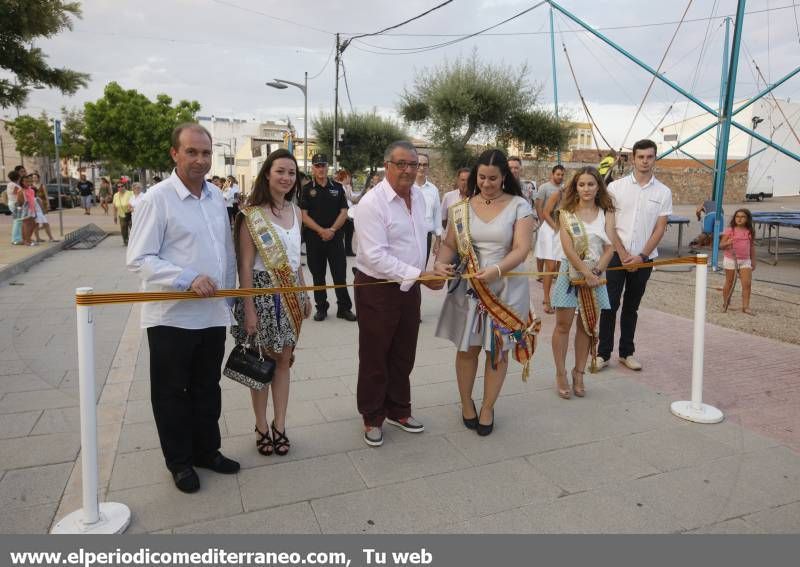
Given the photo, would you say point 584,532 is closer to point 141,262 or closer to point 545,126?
point 141,262

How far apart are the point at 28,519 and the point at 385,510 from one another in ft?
5.46

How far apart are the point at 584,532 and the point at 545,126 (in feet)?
86.4

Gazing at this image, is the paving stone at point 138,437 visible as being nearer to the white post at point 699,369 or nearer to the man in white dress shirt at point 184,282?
the man in white dress shirt at point 184,282

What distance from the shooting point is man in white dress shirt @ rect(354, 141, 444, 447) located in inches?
134

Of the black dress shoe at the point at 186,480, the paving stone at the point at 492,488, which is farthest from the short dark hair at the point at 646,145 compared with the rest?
the black dress shoe at the point at 186,480

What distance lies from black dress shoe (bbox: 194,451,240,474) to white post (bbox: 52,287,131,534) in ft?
1.77

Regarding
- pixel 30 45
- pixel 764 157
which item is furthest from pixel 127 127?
pixel 764 157

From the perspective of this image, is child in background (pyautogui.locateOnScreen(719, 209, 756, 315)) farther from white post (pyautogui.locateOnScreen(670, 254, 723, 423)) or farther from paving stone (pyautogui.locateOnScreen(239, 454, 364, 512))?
paving stone (pyautogui.locateOnScreen(239, 454, 364, 512))

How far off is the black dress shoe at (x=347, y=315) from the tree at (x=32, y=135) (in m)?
46.5

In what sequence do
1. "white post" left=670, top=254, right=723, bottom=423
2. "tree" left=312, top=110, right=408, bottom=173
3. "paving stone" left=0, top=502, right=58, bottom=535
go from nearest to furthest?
"paving stone" left=0, top=502, right=58, bottom=535
"white post" left=670, top=254, right=723, bottom=423
"tree" left=312, top=110, right=408, bottom=173

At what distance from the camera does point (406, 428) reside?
12.6ft

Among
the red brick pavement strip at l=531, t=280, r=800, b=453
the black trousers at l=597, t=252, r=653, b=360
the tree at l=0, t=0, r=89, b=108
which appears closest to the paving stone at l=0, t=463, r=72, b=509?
the red brick pavement strip at l=531, t=280, r=800, b=453

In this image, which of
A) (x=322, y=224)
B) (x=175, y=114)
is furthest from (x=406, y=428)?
(x=175, y=114)

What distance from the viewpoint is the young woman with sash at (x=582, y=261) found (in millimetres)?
4375
